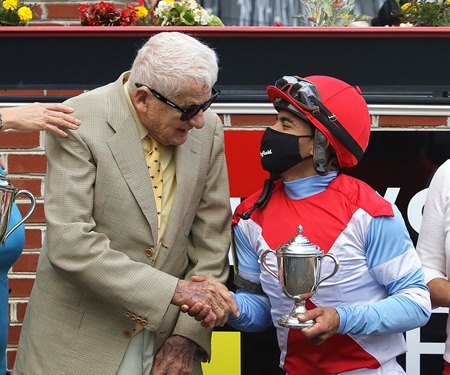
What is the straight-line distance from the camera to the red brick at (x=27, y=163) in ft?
14.4

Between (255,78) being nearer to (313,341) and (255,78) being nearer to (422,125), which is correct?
(422,125)

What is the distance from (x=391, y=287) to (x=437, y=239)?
1.03ft

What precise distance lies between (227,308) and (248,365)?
1018 mm

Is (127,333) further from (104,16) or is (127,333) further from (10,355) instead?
(104,16)

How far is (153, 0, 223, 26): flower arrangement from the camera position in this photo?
4422mm

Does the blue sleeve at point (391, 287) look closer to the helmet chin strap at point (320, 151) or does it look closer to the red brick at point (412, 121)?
the helmet chin strap at point (320, 151)

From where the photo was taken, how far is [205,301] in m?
3.26

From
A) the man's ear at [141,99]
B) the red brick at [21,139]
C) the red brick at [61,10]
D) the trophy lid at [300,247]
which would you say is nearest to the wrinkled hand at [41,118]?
the man's ear at [141,99]

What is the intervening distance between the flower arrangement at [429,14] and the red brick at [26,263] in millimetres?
1862

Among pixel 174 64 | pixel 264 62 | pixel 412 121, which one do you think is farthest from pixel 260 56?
pixel 174 64

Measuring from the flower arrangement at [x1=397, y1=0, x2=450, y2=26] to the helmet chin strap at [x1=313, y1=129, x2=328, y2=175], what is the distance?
55.5 inches

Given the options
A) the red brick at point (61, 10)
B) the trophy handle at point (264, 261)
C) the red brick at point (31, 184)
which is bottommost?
the red brick at point (31, 184)

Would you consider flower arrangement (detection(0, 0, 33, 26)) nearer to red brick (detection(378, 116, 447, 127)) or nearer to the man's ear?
the man's ear

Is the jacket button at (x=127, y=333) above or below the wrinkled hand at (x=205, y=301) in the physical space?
below
